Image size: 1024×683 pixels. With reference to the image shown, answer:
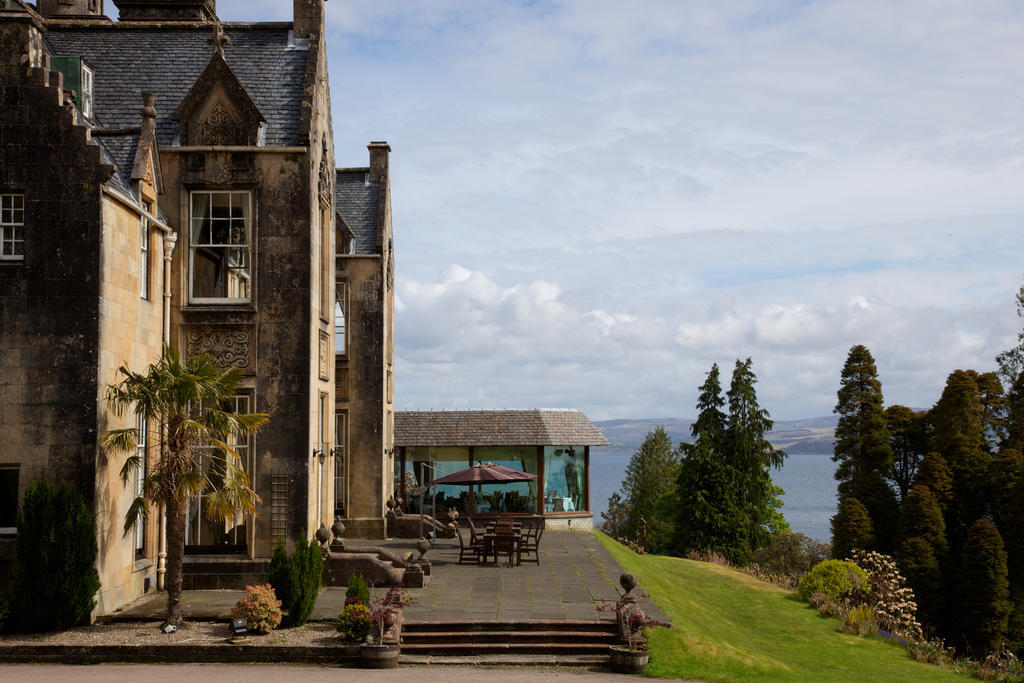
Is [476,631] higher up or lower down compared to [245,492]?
lower down

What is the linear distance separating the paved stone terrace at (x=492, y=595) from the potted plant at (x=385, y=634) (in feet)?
3.96

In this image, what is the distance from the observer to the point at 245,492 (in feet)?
56.7

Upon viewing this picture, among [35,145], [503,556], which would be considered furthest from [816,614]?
[35,145]

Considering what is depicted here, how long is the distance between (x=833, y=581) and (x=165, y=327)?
22.5 meters

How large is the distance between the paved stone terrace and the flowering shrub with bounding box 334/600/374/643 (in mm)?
1665

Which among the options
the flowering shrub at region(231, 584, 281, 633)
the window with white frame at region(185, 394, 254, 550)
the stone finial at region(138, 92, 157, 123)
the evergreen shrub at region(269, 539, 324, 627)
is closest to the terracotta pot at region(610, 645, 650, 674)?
the evergreen shrub at region(269, 539, 324, 627)

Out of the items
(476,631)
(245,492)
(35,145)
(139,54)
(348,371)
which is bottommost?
(476,631)

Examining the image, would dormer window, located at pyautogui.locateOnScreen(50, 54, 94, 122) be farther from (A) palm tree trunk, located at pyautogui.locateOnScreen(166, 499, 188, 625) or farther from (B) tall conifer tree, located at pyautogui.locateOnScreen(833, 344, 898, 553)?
(B) tall conifer tree, located at pyautogui.locateOnScreen(833, 344, 898, 553)

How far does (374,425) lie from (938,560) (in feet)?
77.1

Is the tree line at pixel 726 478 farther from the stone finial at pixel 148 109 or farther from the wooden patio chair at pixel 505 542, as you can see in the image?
the stone finial at pixel 148 109

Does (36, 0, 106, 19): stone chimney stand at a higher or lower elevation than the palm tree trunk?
higher

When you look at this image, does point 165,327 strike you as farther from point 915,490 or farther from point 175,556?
point 915,490

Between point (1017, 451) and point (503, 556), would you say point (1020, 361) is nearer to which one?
point (1017, 451)

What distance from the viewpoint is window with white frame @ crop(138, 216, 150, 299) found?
19.2m
